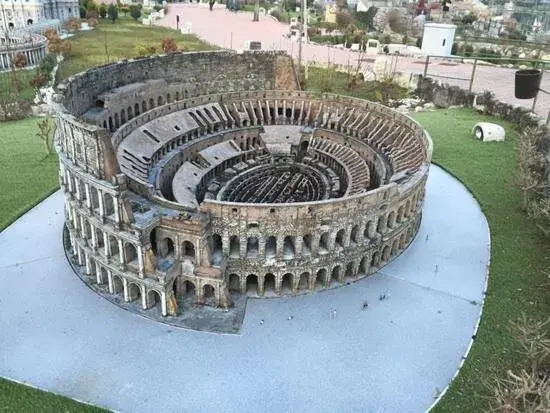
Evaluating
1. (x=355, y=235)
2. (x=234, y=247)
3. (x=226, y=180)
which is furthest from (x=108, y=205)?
(x=226, y=180)

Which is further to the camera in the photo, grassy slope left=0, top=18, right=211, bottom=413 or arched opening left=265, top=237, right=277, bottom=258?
arched opening left=265, top=237, right=277, bottom=258

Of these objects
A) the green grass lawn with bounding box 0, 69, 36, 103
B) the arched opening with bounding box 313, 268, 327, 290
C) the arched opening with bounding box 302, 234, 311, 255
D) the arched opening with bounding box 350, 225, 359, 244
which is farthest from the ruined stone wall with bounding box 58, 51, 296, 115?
the arched opening with bounding box 350, 225, 359, 244

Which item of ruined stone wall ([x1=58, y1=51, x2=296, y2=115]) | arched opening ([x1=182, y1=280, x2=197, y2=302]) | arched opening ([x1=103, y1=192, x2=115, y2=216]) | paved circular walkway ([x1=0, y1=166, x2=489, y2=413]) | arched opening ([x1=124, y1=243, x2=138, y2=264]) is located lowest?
paved circular walkway ([x1=0, y1=166, x2=489, y2=413])

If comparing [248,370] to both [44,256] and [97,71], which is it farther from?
[97,71]

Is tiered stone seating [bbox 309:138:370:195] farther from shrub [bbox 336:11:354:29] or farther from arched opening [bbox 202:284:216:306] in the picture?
shrub [bbox 336:11:354:29]

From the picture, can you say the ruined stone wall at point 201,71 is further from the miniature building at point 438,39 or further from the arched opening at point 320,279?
the miniature building at point 438,39

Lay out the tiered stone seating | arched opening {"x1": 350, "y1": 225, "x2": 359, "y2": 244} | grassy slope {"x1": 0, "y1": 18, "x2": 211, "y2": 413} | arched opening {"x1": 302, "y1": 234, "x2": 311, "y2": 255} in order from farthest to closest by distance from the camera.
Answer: the tiered stone seating < arched opening {"x1": 350, "y1": 225, "x2": 359, "y2": 244} < arched opening {"x1": 302, "y1": 234, "x2": 311, "y2": 255} < grassy slope {"x1": 0, "y1": 18, "x2": 211, "y2": 413}

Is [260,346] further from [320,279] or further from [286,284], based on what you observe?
[320,279]
